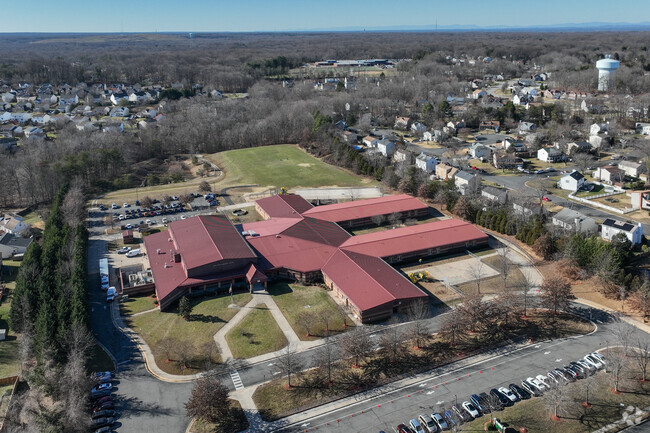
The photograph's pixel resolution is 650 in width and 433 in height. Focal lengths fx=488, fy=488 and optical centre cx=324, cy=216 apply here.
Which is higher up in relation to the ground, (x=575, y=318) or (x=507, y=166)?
(x=507, y=166)

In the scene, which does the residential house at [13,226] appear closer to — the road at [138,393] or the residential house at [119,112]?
the road at [138,393]

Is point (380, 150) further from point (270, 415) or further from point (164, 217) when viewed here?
point (270, 415)

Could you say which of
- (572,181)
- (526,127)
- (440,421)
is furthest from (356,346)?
(526,127)

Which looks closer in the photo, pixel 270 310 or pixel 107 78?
pixel 270 310

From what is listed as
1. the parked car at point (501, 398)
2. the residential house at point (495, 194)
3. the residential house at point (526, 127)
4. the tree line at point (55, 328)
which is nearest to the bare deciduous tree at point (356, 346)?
the parked car at point (501, 398)

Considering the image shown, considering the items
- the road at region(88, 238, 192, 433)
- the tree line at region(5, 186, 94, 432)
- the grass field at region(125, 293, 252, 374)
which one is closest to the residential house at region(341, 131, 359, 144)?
the tree line at region(5, 186, 94, 432)

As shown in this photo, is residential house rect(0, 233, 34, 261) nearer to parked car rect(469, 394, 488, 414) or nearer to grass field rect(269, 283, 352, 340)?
grass field rect(269, 283, 352, 340)

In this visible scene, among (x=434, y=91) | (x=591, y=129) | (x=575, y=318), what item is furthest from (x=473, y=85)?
(x=575, y=318)
